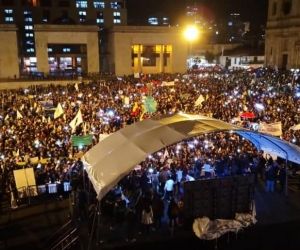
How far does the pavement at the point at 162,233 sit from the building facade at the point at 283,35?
1547 inches

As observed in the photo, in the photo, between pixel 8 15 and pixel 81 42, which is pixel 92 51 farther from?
pixel 8 15

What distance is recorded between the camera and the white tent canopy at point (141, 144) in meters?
10.8

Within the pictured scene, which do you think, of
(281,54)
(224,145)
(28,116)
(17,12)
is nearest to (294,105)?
(224,145)

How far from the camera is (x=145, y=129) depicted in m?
12.4

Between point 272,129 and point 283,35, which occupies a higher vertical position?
point 283,35

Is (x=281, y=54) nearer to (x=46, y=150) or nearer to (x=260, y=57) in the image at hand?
(x=260, y=57)

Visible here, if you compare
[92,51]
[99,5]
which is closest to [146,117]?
[92,51]

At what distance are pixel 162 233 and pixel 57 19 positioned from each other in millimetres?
56176

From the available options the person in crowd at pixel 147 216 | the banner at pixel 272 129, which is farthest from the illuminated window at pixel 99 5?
the person in crowd at pixel 147 216

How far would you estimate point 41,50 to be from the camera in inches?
1994

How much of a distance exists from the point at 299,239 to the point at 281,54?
44.2 meters

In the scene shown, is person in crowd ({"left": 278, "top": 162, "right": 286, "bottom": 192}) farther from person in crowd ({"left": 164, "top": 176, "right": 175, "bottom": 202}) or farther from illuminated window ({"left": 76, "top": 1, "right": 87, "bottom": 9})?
illuminated window ({"left": 76, "top": 1, "right": 87, "bottom": 9})

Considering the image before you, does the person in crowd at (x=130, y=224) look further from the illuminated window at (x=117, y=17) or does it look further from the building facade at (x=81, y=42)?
the illuminated window at (x=117, y=17)

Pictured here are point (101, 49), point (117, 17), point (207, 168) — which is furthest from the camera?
point (117, 17)
